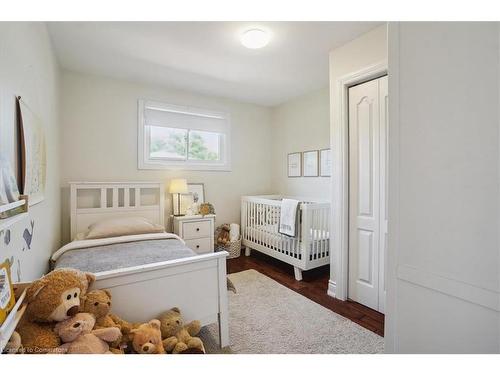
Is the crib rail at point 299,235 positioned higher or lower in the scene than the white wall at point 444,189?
lower

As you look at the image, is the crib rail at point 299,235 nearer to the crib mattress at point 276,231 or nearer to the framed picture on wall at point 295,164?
the crib mattress at point 276,231

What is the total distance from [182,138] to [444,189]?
3292 millimetres

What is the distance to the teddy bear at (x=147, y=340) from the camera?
1.15 m

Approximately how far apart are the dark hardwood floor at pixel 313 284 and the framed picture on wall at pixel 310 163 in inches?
50.3

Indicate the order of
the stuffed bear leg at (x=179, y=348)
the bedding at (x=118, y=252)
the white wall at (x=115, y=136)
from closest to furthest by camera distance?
the stuffed bear leg at (x=179, y=348), the bedding at (x=118, y=252), the white wall at (x=115, y=136)

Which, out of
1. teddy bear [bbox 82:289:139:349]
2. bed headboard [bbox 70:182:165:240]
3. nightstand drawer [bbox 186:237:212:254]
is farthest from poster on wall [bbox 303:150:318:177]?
teddy bear [bbox 82:289:139:349]

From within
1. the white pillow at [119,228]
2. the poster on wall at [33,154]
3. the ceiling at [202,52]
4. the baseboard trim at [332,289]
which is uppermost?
the ceiling at [202,52]

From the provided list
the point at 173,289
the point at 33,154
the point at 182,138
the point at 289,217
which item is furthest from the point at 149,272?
the point at 182,138

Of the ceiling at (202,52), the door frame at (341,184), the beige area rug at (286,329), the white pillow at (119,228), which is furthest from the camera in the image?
the white pillow at (119,228)

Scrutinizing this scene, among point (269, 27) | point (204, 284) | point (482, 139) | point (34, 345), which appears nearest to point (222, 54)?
point (269, 27)

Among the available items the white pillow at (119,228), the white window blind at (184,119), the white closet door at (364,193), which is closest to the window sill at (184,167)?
the white window blind at (184,119)

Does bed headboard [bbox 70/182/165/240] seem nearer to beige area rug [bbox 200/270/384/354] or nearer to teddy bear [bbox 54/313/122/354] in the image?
beige area rug [bbox 200/270/384/354]

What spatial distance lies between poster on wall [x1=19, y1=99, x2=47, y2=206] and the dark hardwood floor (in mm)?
2146

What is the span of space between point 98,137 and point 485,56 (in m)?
3.37
